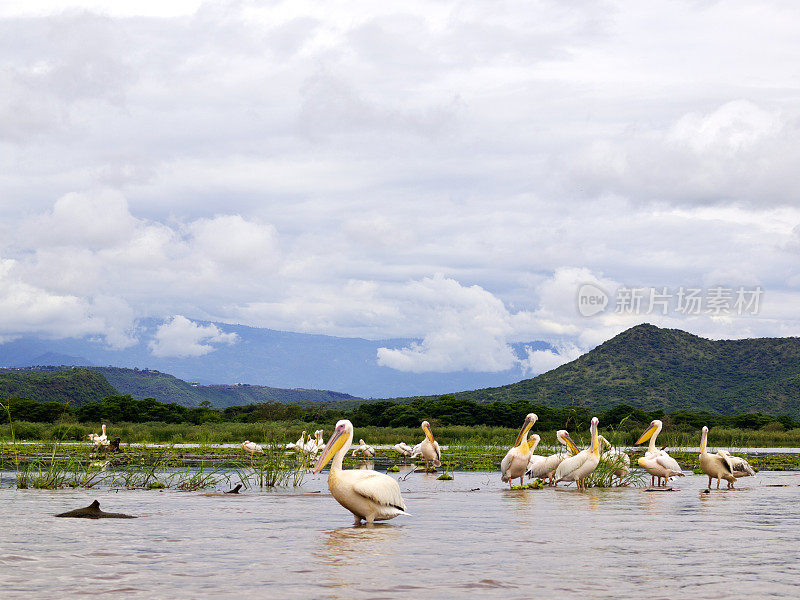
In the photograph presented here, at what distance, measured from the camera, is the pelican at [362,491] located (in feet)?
39.7

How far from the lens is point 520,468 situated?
70.3ft

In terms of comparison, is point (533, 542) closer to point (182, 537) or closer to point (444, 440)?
point (182, 537)

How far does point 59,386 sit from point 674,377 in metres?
86.5

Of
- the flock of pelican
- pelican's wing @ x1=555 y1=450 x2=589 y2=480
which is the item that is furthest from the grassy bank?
pelican's wing @ x1=555 y1=450 x2=589 y2=480

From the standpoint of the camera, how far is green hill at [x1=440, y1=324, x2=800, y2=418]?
356 ft

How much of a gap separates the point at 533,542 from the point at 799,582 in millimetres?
3449

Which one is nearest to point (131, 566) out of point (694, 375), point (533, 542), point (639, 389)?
point (533, 542)

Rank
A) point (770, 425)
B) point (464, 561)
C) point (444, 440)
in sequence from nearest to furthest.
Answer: point (464, 561) → point (444, 440) → point (770, 425)

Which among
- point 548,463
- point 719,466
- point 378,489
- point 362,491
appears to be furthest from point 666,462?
point 362,491

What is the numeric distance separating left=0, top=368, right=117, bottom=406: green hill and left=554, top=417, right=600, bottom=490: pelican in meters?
113

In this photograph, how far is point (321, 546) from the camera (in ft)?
33.3

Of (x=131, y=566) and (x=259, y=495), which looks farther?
(x=259, y=495)

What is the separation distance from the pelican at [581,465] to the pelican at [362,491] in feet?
25.9

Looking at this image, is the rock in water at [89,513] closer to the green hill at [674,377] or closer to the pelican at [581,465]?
the pelican at [581,465]
